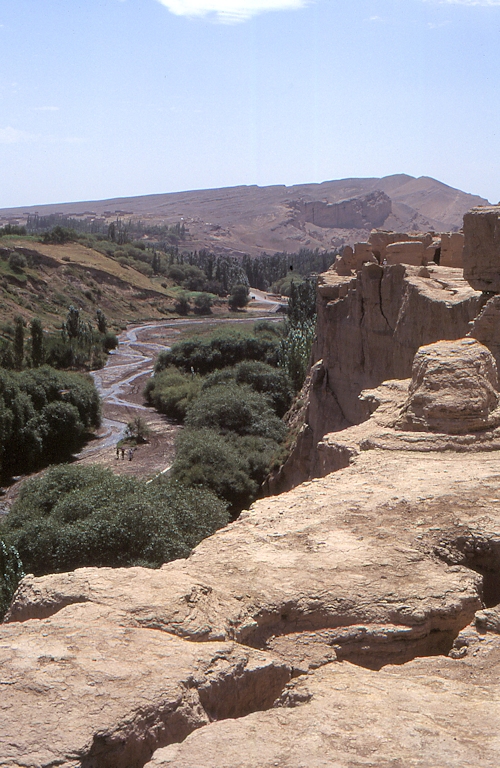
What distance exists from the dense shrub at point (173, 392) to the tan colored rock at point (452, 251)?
1938 centimetres

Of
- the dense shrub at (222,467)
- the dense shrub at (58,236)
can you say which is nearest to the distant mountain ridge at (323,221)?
the dense shrub at (58,236)

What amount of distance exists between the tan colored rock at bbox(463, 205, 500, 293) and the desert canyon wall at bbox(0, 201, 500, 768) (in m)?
3.40

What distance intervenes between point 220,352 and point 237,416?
14.1m

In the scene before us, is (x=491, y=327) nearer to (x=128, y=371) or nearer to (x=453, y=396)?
(x=453, y=396)

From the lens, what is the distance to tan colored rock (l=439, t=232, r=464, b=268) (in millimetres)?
15992

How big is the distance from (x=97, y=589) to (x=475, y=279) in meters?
7.72

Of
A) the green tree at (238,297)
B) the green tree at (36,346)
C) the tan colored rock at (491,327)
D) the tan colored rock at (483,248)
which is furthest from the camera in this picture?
the green tree at (238,297)

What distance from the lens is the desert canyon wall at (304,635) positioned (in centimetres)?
284

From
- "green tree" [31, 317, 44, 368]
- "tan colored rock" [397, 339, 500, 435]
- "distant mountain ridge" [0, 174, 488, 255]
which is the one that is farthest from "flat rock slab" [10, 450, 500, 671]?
"distant mountain ridge" [0, 174, 488, 255]

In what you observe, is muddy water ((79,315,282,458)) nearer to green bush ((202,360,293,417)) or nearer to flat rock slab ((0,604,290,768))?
green bush ((202,360,293,417))

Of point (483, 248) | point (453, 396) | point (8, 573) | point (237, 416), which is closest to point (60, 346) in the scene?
point (237, 416)

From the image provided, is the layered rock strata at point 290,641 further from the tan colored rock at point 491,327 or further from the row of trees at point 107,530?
the row of trees at point 107,530

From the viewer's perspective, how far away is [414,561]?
15.2 feet

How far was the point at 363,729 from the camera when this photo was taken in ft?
9.71
